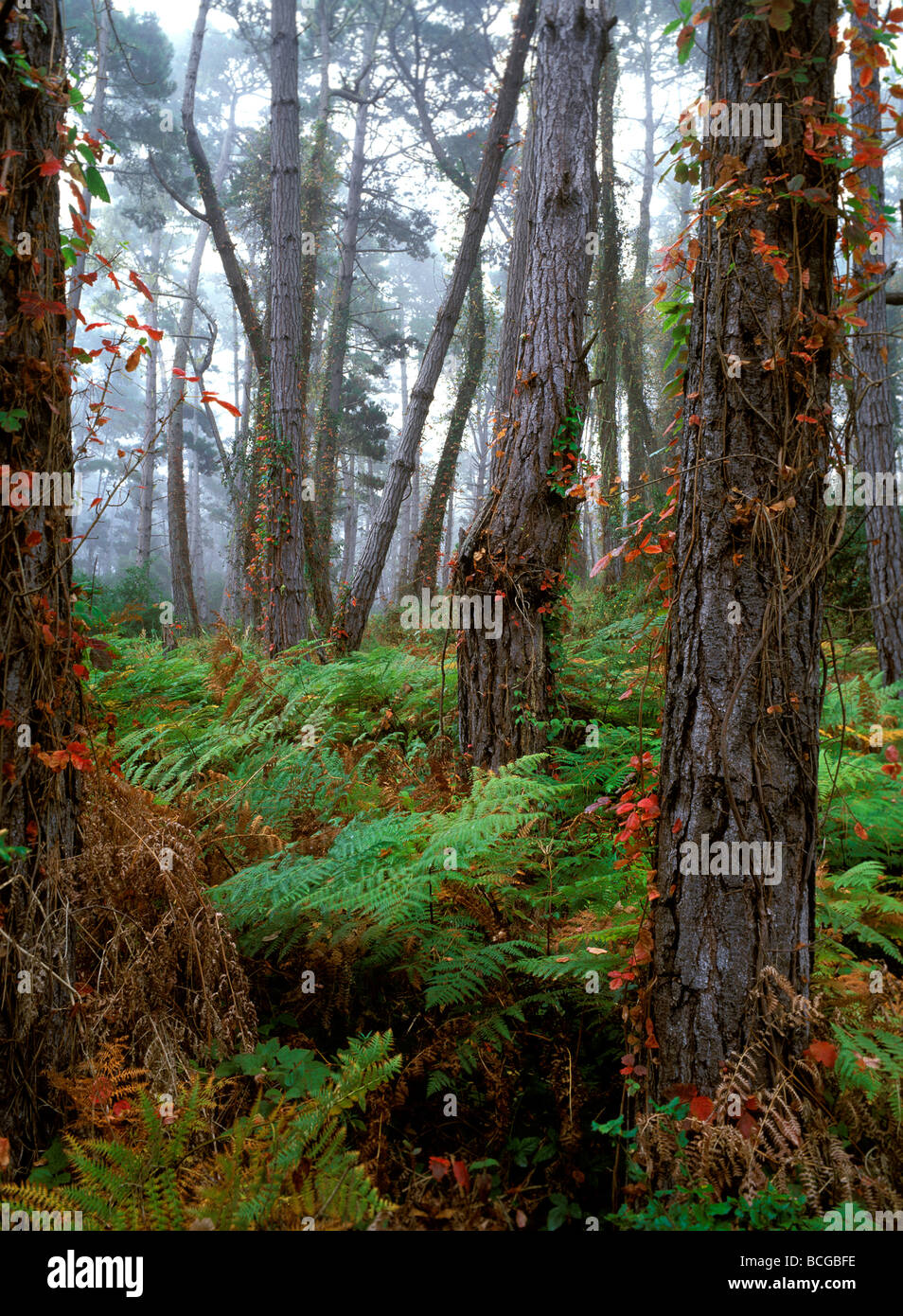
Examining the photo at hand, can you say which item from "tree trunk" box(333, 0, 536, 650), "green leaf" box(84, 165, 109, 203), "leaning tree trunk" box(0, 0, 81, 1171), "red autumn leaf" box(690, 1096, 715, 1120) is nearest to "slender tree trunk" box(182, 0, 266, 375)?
"tree trunk" box(333, 0, 536, 650)

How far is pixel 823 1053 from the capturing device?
2.07 meters

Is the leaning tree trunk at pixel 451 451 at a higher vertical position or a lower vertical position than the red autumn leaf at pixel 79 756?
higher

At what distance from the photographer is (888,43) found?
211 cm

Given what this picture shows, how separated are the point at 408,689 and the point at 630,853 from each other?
3.49 meters

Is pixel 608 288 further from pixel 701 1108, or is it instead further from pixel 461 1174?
pixel 461 1174

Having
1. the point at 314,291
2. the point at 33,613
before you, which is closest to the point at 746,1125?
the point at 33,613

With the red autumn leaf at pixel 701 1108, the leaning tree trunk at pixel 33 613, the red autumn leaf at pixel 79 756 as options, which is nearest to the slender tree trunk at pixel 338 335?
the leaning tree trunk at pixel 33 613

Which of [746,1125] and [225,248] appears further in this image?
[225,248]

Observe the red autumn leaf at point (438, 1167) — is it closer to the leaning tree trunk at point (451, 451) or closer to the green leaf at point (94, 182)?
the green leaf at point (94, 182)

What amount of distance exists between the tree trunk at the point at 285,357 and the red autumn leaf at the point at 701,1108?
5814mm

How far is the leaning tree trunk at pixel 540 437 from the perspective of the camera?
4398mm

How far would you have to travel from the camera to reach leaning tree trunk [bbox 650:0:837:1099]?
6.98ft

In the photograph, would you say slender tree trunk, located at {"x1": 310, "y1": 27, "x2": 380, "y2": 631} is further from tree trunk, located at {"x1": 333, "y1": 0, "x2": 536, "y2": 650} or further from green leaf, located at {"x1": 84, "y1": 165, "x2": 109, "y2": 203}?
green leaf, located at {"x1": 84, "y1": 165, "x2": 109, "y2": 203}

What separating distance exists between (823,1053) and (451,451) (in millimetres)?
10898
